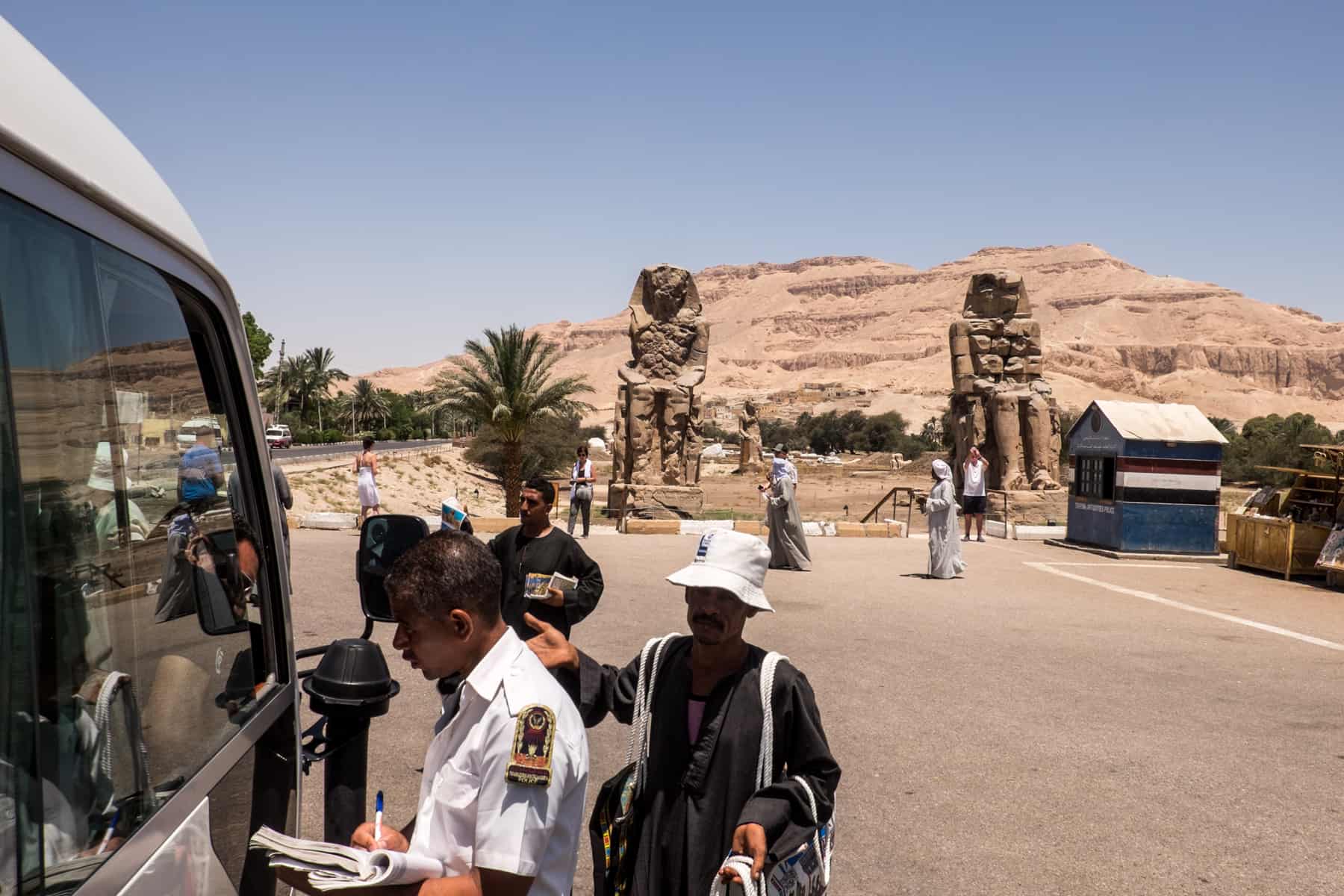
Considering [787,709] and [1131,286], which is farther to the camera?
[1131,286]

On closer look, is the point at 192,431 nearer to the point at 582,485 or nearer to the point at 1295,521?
the point at 582,485

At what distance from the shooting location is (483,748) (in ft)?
6.79

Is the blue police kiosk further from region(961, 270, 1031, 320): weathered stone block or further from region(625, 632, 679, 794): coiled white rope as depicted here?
region(625, 632, 679, 794): coiled white rope

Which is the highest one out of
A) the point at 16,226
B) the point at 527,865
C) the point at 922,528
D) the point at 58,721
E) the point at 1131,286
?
the point at 1131,286

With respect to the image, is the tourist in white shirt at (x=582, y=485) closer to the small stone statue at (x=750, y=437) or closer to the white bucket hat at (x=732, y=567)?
the white bucket hat at (x=732, y=567)

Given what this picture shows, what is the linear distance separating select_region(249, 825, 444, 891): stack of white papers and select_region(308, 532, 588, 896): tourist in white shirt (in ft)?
0.09

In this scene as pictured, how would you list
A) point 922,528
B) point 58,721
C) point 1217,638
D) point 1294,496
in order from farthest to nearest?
point 922,528
point 1294,496
point 1217,638
point 58,721

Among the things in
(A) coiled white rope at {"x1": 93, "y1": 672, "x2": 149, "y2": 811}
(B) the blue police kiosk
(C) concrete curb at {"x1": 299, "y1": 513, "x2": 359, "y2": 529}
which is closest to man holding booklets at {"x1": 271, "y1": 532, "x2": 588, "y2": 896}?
(A) coiled white rope at {"x1": 93, "y1": 672, "x2": 149, "y2": 811}

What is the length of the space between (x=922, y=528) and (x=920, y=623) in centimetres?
1389

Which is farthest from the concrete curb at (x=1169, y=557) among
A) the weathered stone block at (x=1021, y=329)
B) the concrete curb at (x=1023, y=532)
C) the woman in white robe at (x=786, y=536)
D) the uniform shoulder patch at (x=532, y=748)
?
the uniform shoulder patch at (x=532, y=748)

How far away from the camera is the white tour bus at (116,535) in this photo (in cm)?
150

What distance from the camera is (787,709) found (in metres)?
2.83

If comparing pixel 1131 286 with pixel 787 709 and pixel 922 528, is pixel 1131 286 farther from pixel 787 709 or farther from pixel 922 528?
pixel 787 709

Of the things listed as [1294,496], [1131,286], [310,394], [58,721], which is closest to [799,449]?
[310,394]
